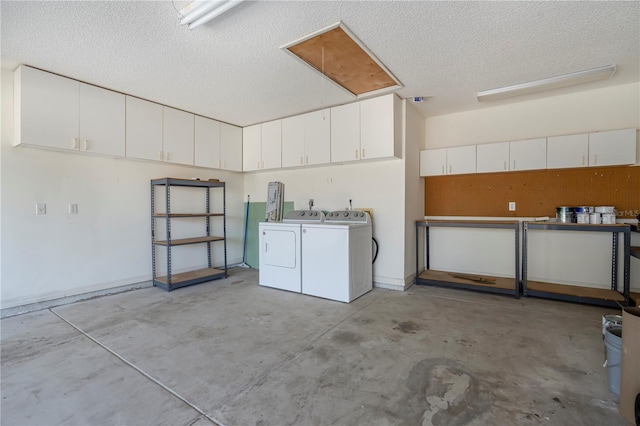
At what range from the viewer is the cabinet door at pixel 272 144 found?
4910 millimetres

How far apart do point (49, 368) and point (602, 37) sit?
206 inches

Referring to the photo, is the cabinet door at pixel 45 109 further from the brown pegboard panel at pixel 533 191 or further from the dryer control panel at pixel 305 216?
the brown pegboard panel at pixel 533 191

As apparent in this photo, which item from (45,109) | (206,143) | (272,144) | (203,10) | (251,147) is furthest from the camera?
(251,147)

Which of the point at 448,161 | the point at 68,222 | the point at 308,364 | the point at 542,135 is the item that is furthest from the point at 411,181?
the point at 68,222

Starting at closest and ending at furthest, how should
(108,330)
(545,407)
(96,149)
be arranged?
(545,407)
(108,330)
(96,149)

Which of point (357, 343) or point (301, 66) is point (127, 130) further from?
point (357, 343)

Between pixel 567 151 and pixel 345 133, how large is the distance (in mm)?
2824

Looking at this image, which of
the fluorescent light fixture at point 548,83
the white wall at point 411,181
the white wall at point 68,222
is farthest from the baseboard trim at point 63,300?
the fluorescent light fixture at point 548,83

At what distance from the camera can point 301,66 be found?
10.1 ft

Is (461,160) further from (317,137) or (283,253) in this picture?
(283,253)

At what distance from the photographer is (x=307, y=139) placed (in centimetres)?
456

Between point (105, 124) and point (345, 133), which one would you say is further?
point (345, 133)

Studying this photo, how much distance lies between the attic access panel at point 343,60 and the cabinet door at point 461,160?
1429 mm

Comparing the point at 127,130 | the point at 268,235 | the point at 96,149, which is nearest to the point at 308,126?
the point at 268,235
